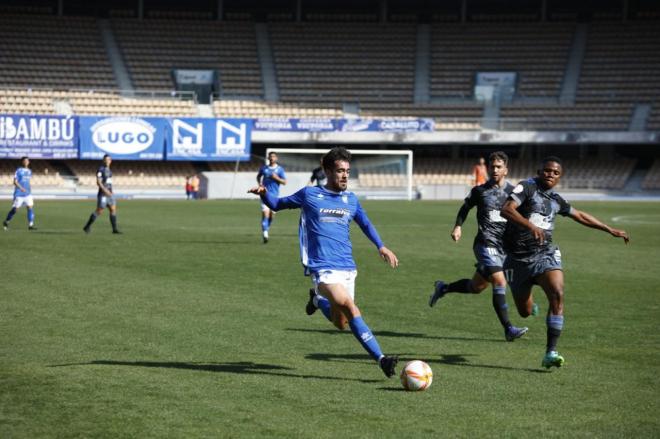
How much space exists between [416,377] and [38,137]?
46677 mm

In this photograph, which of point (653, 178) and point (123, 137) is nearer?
point (123, 137)

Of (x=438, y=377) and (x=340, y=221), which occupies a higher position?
(x=340, y=221)

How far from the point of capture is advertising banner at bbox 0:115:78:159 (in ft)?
168

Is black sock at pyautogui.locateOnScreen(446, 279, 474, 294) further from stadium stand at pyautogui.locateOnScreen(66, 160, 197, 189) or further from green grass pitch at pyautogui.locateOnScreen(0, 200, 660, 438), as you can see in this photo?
stadium stand at pyautogui.locateOnScreen(66, 160, 197, 189)

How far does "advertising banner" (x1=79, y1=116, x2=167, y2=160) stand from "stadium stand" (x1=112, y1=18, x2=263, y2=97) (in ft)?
16.2

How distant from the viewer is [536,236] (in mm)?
9719

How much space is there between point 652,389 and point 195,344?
16.2ft

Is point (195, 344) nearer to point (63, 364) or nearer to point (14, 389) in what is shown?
point (63, 364)

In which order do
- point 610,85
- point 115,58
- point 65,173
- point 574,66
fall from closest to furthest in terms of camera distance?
point 65,173
point 115,58
point 610,85
point 574,66

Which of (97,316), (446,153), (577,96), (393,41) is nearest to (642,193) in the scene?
(577,96)

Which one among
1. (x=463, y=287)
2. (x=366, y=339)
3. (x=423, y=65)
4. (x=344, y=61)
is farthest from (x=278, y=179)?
(x=423, y=65)

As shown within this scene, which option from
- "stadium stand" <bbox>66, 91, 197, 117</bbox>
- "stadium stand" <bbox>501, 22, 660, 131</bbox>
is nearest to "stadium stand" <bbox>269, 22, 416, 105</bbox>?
"stadium stand" <bbox>66, 91, 197, 117</bbox>

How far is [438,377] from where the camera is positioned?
9086 mm

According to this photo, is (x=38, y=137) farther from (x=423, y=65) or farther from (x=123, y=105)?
(x=423, y=65)
